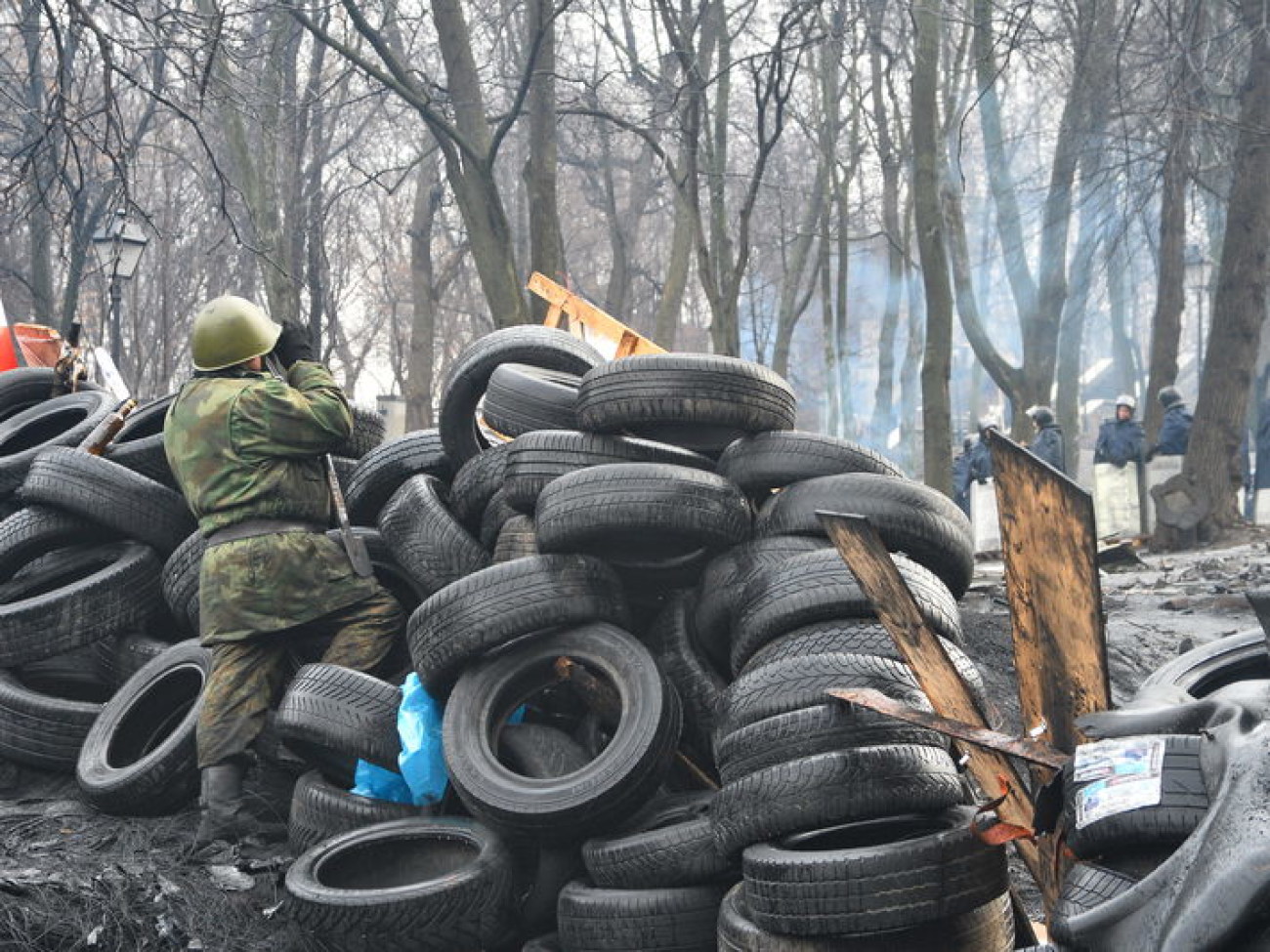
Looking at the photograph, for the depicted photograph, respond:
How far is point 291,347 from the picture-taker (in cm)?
661

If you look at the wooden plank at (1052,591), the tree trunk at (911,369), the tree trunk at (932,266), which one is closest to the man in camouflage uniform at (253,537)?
the wooden plank at (1052,591)

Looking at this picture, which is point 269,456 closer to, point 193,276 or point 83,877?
point 83,877

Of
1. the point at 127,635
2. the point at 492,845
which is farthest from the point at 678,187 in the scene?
the point at 492,845

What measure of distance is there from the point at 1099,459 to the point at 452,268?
13.7 m

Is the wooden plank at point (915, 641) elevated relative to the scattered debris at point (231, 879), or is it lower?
elevated

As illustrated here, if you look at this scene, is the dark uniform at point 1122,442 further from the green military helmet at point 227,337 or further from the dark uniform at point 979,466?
the green military helmet at point 227,337

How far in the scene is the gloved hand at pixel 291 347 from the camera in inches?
A: 260

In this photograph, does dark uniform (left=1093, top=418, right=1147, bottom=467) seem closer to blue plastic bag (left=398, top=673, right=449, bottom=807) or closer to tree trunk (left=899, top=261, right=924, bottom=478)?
blue plastic bag (left=398, top=673, right=449, bottom=807)

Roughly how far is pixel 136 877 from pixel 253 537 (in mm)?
1564

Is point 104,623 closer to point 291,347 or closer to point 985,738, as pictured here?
point 291,347

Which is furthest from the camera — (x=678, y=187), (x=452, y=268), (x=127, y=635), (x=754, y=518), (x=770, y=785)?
(x=452, y=268)

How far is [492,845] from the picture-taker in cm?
493

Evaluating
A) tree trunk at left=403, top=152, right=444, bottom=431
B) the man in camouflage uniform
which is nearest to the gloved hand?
the man in camouflage uniform

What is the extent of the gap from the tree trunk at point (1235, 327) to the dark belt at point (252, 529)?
10411 millimetres
